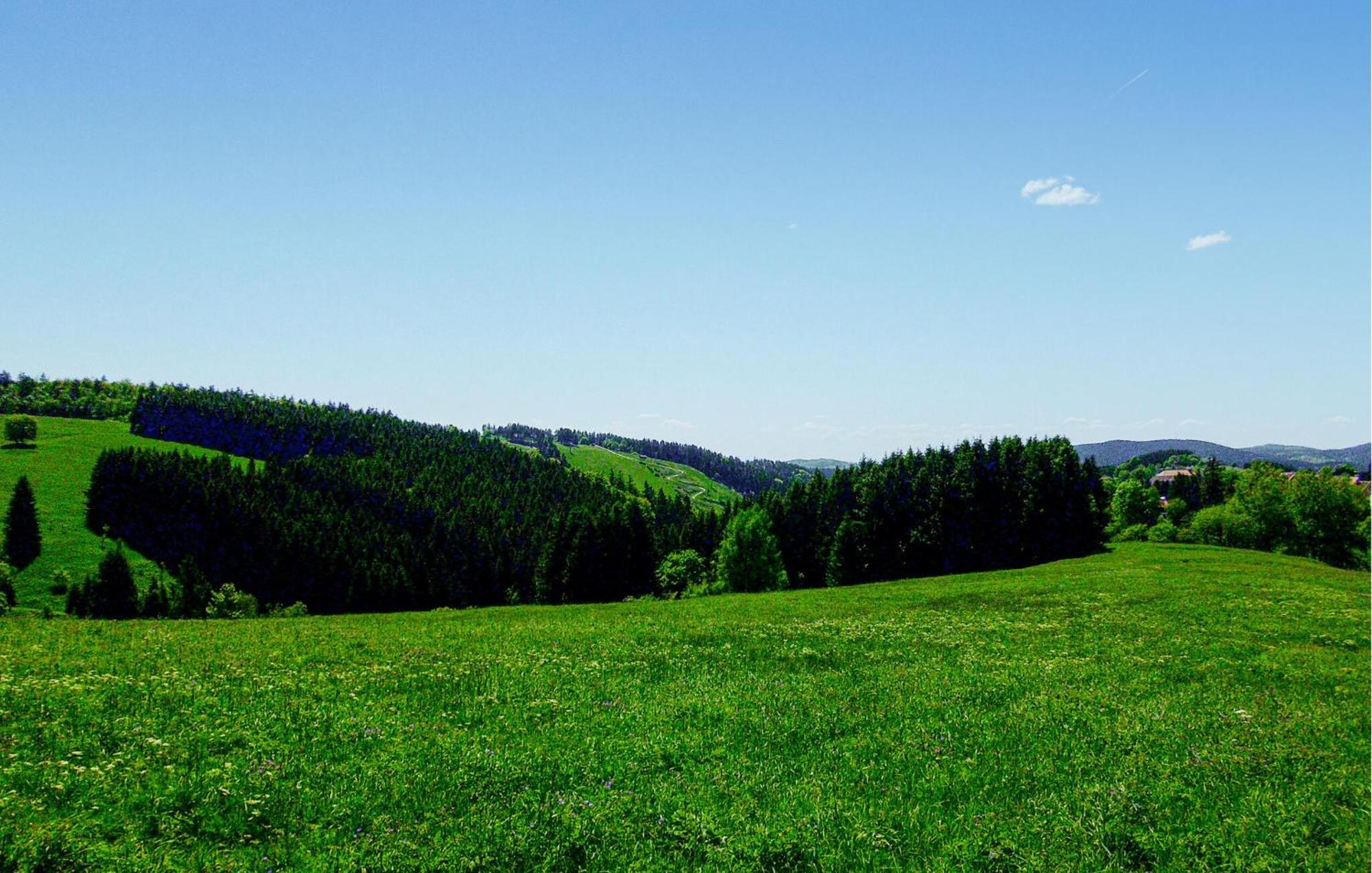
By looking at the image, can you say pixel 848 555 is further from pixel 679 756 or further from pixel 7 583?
pixel 7 583

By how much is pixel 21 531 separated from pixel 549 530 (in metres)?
122

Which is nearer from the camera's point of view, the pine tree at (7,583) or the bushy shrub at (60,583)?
the pine tree at (7,583)

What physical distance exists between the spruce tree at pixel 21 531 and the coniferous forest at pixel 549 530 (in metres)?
18.2

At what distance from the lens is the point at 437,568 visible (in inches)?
5837

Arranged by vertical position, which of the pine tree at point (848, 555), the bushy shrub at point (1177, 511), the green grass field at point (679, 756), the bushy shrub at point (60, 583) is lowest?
the bushy shrub at point (60, 583)

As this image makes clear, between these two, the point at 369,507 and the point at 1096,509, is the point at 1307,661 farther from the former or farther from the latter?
the point at 369,507

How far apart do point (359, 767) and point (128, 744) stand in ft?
13.1

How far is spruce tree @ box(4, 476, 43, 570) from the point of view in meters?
146

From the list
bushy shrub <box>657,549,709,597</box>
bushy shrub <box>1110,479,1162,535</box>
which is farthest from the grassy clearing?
bushy shrub <box>1110,479,1162,535</box>

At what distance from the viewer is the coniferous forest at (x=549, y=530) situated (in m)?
91.6

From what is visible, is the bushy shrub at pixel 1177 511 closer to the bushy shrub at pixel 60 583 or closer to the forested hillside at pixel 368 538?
the forested hillside at pixel 368 538

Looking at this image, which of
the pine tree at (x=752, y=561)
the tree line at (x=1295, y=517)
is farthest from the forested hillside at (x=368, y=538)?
the tree line at (x=1295, y=517)

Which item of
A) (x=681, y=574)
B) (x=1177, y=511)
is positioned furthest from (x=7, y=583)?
(x=1177, y=511)

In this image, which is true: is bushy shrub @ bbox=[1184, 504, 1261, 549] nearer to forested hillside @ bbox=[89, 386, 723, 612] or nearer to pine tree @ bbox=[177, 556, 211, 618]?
forested hillside @ bbox=[89, 386, 723, 612]
